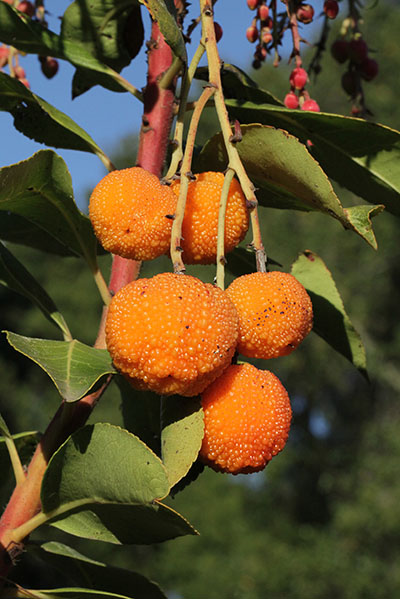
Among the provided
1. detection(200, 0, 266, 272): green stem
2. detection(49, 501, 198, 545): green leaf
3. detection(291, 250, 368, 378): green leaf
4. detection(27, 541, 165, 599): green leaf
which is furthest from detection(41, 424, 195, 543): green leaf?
detection(291, 250, 368, 378): green leaf

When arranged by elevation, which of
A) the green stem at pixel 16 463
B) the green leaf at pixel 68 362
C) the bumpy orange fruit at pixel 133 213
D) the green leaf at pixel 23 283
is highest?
the bumpy orange fruit at pixel 133 213

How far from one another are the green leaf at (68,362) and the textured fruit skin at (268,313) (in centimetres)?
14

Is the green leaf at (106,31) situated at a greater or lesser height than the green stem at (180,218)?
greater

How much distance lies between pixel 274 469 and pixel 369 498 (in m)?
2.83

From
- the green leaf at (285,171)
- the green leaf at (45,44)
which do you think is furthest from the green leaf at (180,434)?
the green leaf at (45,44)

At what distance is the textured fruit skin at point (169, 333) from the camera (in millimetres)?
588

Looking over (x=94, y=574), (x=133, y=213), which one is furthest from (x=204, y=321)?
(x=94, y=574)

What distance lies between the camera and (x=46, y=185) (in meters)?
0.82

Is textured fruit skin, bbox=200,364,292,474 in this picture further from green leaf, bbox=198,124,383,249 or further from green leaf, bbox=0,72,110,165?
green leaf, bbox=0,72,110,165

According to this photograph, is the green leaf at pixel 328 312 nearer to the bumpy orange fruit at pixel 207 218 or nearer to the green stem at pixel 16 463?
the bumpy orange fruit at pixel 207 218

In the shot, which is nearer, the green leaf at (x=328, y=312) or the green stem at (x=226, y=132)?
the green stem at (x=226, y=132)

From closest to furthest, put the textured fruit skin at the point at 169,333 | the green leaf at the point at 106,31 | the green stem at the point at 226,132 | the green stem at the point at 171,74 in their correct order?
the textured fruit skin at the point at 169,333
the green stem at the point at 226,132
the green stem at the point at 171,74
the green leaf at the point at 106,31

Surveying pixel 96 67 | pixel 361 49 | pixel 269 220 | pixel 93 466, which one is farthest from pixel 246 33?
pixel 269 220

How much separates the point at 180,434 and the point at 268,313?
143 mm
